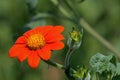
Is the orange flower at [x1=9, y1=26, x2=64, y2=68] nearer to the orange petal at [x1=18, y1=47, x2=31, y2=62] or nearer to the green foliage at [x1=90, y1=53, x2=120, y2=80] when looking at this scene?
the orange petal at [x1=18, y1=47, x2=31, y2=62]

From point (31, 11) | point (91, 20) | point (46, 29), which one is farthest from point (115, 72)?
point (91, 20)

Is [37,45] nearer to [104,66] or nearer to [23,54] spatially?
[23,54]

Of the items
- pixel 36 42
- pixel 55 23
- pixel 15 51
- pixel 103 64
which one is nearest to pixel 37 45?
pixel 36 42

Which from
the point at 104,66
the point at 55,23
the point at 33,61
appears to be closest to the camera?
the point at 33,61

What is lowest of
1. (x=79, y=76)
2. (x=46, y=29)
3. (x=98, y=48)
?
(x=98, y=48)

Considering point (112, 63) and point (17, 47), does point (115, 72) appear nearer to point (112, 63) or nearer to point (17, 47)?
point (112, 63)

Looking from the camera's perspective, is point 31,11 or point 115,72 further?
point 31,11

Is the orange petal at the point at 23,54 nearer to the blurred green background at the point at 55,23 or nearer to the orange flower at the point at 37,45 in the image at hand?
the orange flower at the point at 37,45
